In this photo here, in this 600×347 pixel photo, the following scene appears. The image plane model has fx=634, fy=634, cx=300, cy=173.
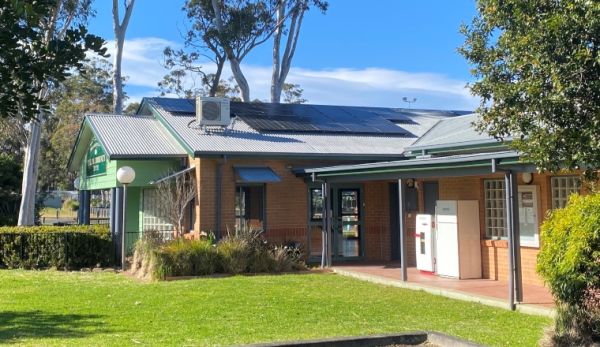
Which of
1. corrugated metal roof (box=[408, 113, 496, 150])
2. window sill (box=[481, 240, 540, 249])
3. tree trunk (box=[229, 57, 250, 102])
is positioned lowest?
window sill (box=[481, 240, 540, 249])

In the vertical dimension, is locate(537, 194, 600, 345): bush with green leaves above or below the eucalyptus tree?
below

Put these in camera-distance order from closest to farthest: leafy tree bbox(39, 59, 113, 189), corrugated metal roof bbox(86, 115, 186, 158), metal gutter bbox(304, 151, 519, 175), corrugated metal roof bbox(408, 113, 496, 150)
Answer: metal gutter bbox(304, 151, 519, 175)
corrugated metal roof bbox(408, 113, 496, 150)
corrugated metal roof bbox(86, 115, 186, 158)
leafy tree bbox(39, 59, 113, 189)

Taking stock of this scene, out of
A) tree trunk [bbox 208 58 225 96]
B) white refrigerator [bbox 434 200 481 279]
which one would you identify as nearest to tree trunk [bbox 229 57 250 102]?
tree trunk [bbox 208 58 225 96]

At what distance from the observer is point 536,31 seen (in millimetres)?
6418

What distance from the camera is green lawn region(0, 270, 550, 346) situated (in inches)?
328

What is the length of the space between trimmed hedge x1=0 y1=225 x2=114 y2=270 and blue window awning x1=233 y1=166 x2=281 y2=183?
14.1 ft

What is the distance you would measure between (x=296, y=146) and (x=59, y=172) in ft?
125

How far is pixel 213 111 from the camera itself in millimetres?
19266

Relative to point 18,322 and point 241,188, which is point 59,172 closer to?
point 241,188

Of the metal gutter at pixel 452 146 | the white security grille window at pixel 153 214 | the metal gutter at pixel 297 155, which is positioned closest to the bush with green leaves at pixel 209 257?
the metal gutter at pixel 297 155

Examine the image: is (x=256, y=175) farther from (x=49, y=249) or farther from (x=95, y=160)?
(x=95, y=160)

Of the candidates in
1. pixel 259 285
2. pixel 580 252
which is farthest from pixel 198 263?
pixel 580 252

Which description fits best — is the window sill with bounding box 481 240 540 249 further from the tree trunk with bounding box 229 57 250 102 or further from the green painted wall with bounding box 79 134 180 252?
the tree trunk with bounding box 229 57 250 102

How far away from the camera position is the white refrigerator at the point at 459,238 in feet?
46.7
